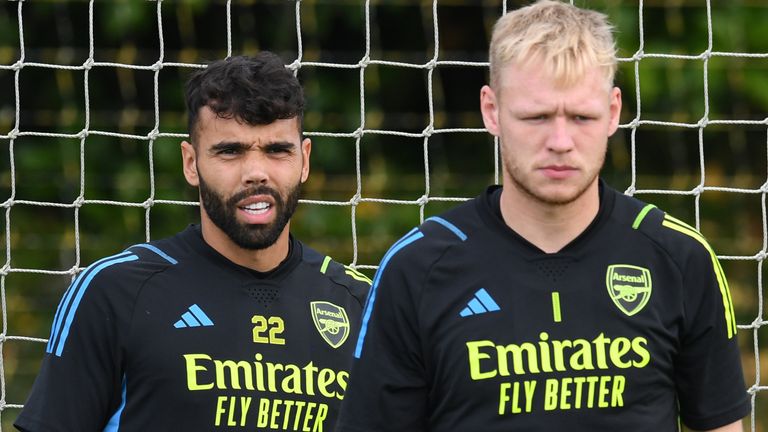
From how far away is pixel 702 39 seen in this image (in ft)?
22.1

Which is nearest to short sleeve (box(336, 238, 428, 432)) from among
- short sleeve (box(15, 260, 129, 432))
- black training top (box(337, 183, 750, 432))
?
black training top (box(337, 183, 750, 432))

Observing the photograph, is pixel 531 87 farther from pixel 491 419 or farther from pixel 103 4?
pixel 103 4

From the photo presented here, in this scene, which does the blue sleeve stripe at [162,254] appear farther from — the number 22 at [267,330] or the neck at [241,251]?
the number 22 at [267,330]

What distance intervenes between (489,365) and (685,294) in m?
0.44

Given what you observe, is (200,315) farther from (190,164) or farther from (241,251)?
(190,164)

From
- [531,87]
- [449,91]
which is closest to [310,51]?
[449,91]

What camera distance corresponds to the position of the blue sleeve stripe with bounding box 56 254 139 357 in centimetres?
345

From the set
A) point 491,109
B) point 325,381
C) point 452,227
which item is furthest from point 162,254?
point 491,109

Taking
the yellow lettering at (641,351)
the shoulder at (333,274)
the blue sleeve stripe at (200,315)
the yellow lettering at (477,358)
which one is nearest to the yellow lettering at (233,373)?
the blue sleeve stripe at (200,315)

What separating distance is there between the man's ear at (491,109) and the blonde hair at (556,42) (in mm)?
25

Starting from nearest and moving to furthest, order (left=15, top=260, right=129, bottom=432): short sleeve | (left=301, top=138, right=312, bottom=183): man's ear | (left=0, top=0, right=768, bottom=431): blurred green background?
(left=15, top=260, right=129, bottom=432): short sleeve < (left=301, top=138, right=312, bottom=183): man's ear < (left=0, top=0, right=768, bottom=431): blurred green background

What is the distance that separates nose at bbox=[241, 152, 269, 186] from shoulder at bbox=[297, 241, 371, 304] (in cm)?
28

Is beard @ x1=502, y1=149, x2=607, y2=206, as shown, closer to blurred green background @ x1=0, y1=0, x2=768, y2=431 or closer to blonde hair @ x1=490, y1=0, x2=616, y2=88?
blonde hair @ x1=490, y1=0, x2=616, y2=88

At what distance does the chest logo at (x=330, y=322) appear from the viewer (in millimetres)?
3604
